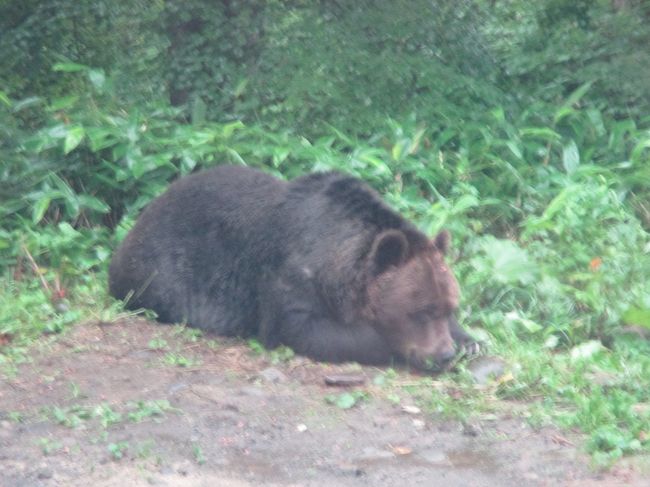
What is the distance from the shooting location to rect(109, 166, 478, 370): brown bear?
6258mm

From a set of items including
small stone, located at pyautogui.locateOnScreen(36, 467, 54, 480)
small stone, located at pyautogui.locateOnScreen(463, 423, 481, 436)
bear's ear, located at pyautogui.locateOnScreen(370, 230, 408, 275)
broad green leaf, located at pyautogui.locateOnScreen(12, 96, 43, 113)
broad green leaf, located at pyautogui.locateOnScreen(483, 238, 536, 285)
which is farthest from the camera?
broad green leaf, located at pyautogui.locateOnScreen(12, 96, 43, 113)

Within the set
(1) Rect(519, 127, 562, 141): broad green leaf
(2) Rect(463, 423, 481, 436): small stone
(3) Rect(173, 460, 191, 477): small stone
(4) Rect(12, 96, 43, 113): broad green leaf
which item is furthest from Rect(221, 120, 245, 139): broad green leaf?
(3) Rect(173, 460, 191, 477): small stone

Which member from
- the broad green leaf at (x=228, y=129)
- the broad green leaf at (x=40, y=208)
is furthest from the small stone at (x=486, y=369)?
the broad green leaf at (x=40, y=208)

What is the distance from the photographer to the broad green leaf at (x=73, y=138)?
8.17 m

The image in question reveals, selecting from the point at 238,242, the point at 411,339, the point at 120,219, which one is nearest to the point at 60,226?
the point at 120,219

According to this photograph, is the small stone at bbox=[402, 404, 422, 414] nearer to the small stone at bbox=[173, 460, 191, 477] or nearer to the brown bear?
the brown bear

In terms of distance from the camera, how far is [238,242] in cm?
690

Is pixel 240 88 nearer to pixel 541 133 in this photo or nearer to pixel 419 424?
pixel 541 133

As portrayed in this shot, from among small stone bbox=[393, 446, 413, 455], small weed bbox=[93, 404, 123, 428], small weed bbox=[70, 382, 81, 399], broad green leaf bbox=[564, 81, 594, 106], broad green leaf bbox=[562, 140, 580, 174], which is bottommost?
small weed bbox=[70, 382, 81, 399]

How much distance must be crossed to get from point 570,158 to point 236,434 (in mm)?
4577

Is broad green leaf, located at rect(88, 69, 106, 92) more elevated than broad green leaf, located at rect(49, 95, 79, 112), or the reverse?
broad green leaf, located at rect(88, 69, 106, 92)

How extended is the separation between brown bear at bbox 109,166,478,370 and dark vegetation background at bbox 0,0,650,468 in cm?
42

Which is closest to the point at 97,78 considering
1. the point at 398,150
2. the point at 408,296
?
the point at 398,150

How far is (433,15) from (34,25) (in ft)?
11.2
